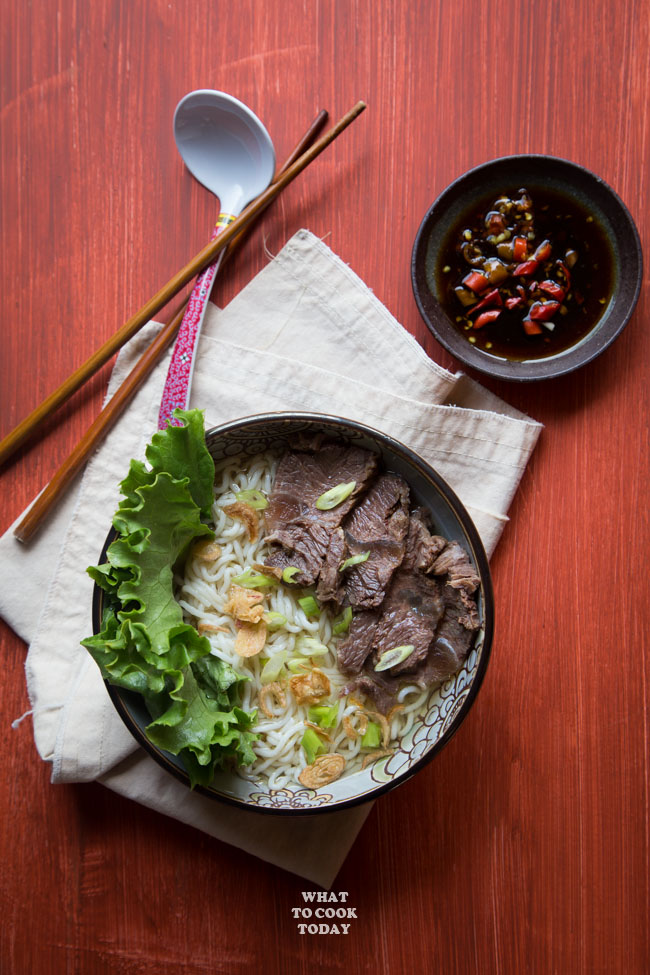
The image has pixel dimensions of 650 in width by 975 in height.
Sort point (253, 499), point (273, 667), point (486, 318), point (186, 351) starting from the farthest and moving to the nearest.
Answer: point (486, 318) < point (186, 351) < point (253, 499) < point (273, 667)

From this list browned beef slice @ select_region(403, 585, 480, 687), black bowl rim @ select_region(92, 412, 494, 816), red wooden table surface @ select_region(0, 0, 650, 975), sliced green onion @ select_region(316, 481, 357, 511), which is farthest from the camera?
→ red wooden table surface @ select_region(0, 0, 650, 975)

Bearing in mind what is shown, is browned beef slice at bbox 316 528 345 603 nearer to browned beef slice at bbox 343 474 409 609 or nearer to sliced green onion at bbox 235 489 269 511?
browned beef slice at bbox 343 474 409 609

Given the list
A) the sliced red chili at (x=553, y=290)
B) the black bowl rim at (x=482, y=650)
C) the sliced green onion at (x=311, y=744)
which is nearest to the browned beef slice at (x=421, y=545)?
the black bowl rim at (x=482, y=650)

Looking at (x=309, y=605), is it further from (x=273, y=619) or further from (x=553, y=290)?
(x=553, y=290)

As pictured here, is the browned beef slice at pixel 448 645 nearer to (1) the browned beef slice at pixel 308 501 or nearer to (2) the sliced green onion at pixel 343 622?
(2) the sliced green onion at pixel 343 622

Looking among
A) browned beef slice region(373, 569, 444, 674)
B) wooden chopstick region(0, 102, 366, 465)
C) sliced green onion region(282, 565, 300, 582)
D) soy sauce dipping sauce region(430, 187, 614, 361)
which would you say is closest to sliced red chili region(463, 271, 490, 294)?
soy sauce dipping sauce region(430, 187, 614, 361)

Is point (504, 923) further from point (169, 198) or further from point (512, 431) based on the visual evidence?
point (169, 198)

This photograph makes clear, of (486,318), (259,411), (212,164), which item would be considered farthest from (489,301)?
(212,164)
